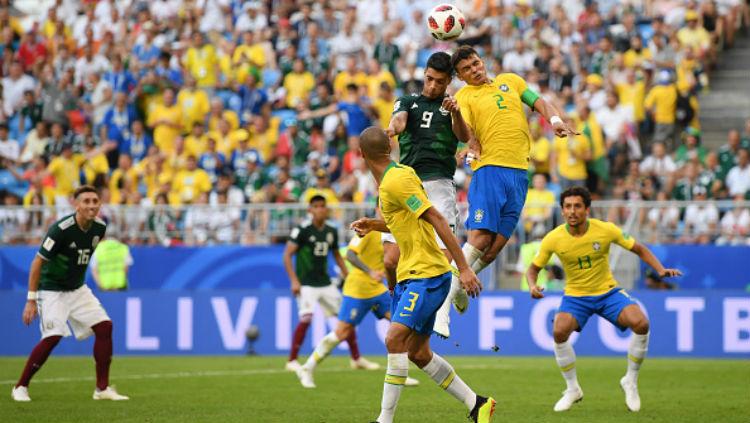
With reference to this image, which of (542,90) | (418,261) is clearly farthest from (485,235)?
(542,90)

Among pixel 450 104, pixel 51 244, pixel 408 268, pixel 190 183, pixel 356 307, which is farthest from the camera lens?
pixel 190 183

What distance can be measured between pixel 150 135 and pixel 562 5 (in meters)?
9.13

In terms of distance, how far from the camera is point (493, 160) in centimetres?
1338

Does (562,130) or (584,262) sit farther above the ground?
(562,130)

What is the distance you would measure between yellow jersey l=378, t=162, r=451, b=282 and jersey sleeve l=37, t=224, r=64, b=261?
5.14 meters

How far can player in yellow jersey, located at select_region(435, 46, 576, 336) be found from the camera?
13.4 m

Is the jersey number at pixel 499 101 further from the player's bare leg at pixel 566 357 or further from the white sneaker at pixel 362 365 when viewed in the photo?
the white sneaker at pixel 362 365

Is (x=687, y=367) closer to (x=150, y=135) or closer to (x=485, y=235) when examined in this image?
(x=485, y=235)

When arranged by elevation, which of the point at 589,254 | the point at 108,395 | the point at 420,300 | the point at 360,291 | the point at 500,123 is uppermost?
the point at 500,123

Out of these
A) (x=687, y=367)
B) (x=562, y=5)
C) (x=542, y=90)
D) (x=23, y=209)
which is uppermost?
(x=562, y=5)

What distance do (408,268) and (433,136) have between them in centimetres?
219

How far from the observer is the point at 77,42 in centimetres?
3209

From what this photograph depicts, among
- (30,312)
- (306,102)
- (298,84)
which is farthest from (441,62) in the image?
(298,84)

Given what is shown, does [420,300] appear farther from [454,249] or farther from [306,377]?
[306,377]
